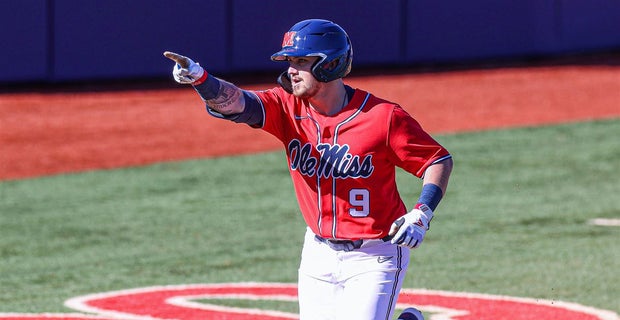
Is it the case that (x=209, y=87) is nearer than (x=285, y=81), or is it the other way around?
(x=209, y=87)

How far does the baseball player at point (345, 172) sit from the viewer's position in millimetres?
5844

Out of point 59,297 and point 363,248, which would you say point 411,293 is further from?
point 363,248

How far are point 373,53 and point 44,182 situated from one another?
14.2m

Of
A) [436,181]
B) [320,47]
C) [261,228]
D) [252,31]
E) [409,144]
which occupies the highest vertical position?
[252,31]

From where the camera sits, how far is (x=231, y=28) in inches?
1031

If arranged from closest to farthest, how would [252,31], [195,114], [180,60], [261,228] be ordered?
[180,60] < [261,228] < [195,114] < [252,31]

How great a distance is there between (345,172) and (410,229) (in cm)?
56

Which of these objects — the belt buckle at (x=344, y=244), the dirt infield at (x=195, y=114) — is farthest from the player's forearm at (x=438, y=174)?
the dirt infield at (x=195, y=114)

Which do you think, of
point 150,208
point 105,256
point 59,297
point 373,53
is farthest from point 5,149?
point 373,53

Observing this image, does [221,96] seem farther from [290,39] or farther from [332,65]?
[332,65]

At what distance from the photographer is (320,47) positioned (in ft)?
19.3

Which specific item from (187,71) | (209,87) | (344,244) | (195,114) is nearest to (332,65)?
(209,87)

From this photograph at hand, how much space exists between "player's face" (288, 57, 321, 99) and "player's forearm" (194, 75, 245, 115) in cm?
27

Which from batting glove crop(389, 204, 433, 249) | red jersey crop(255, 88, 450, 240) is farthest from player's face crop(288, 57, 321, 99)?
batting glove crop(389, 204, 433, 249)
